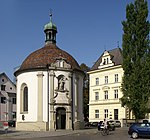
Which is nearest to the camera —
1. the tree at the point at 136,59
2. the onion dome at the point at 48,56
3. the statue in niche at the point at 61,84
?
the tree at the point at 136,59

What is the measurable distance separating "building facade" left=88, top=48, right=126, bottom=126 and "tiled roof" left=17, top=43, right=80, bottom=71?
15608 millimetres

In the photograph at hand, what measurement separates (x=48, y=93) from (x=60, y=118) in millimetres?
4082

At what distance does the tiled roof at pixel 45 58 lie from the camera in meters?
47.0

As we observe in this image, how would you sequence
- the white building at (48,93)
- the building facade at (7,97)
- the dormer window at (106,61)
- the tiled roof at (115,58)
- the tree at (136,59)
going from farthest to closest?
the building facade at (7,97)
the dormer window at (106,61)
the tiled roof at (115,58)
the white building at (48,93)
the tree at (136,59)

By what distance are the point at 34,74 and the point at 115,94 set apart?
22.4m

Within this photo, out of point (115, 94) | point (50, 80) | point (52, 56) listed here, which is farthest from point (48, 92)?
point (115, 94)

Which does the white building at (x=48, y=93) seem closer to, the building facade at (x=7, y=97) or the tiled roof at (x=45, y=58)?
the tiled roof at (x=45, y=58)

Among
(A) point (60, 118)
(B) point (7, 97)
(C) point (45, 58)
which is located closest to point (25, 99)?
(A) point (60, 118)

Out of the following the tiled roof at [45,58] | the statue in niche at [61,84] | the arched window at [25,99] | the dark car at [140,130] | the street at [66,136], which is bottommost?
the street at [66,136]

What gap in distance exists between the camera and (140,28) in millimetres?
Answer: 44438

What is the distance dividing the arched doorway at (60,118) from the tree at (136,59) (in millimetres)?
8697

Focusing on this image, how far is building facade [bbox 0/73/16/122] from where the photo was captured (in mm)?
78062

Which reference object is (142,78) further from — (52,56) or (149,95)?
(52,56)

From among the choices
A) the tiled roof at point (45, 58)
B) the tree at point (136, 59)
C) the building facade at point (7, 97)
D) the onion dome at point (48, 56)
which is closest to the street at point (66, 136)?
the tree at point (136, 59)
